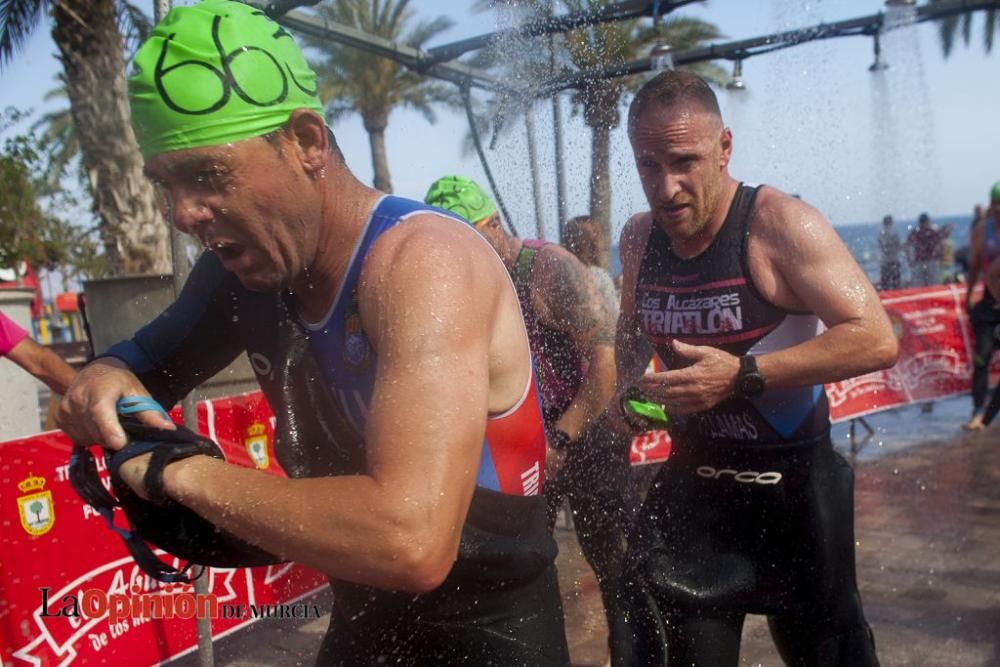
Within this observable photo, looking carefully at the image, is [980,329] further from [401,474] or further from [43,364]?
[401,474]

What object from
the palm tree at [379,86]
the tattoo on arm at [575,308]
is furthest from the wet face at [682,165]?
the palm tree at [379,86]

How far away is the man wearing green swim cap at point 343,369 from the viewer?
116 centimetres

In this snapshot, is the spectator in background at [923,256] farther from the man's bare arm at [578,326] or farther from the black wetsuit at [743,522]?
the black wetsuit at [743,522]

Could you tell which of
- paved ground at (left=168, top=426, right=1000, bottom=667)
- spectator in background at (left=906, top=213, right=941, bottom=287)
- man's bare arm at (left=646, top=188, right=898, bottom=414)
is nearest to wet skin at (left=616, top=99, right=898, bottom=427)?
man's bare arm at (left=646, top=188, right=898, bottom=414)

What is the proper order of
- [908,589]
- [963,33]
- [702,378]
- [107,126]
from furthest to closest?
[963,33] → [107,126] → [908,589] → [702,378]

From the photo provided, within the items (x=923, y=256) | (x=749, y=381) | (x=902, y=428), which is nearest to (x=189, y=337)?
(x=749, y=381)

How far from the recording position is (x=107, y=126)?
7594 mm

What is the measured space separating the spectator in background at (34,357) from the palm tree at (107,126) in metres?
4.10

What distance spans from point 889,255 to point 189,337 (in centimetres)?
1215

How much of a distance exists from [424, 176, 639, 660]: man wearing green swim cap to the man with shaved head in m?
0.86

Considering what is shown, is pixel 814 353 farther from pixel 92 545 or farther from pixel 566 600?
pixel 92 545

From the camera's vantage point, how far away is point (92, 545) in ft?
12.0

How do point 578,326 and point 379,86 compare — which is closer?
point 578,326

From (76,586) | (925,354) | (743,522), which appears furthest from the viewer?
(925,354)
